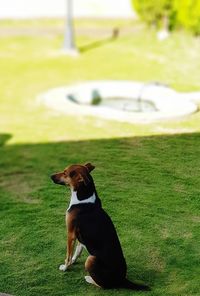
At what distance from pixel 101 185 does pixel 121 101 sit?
247 inches

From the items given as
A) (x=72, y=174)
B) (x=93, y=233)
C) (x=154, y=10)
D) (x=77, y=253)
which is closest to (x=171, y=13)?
(x=154, y=10)

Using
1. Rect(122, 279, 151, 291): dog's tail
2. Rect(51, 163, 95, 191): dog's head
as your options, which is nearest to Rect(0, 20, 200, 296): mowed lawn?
Rect(122, 279, 151, 291): dog's tail

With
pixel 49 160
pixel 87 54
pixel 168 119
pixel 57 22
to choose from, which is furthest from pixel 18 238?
pixel 57 22

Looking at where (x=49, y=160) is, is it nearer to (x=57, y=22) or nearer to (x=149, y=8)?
(x=149, y=8)

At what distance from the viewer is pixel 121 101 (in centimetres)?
1471

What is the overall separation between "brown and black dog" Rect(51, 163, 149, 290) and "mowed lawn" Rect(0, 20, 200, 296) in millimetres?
197

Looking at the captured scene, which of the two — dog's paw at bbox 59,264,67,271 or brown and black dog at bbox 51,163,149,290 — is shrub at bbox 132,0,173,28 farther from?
brown and black dog at bbox 51,163,149,290

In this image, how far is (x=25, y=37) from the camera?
23.4m

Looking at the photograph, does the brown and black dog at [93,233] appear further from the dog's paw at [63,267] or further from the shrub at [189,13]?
the shrub at [189,13]

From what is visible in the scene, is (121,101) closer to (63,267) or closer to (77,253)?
(77,253)

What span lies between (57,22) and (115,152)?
17.7 metres

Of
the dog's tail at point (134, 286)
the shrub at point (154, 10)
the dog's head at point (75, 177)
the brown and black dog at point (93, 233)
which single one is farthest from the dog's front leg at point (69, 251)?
the shrub at point (154, 10)

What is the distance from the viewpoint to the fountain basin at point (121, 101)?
1197 centimetres

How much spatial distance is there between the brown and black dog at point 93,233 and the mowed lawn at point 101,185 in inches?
7.8
